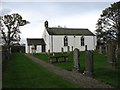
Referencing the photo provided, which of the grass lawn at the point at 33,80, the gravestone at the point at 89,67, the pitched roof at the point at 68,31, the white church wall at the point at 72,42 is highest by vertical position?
the pitched roof at the point at 68,31

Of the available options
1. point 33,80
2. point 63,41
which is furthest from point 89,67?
point 63,41

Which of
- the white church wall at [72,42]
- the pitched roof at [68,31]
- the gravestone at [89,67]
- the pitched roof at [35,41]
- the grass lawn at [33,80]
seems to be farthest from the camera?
the pitched roof at [68,31]

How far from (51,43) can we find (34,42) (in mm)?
4868

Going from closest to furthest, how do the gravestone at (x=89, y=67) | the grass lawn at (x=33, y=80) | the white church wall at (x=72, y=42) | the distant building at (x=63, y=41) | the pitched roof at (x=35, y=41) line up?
the grass lawn at (x=33, y=80) → the gravestone at (x=89, y=67) → the distant building at (x=63, y=41) → the white church wall at (x=72, y=42) → the pitched roof at (x=35, y=41)

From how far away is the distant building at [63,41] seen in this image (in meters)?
42.5

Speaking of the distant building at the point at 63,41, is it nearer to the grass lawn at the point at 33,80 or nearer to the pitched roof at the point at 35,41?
the pitched roof at the point at 35,41

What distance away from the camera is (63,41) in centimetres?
4356

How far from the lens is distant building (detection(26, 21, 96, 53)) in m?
42.5

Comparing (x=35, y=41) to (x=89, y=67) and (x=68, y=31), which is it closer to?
(x=68, y=31)

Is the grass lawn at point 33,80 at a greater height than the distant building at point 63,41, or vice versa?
the distant building at point 63,41

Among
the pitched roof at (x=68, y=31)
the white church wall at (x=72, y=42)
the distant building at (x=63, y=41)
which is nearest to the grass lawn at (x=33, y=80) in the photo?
the distant building at (x=63, y=41)

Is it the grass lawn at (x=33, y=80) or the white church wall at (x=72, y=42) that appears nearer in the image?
the grass lawn at (x=33, y=80)

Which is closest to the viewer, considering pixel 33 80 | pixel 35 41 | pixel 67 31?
pixel 33 80

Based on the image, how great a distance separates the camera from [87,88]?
7.03m
